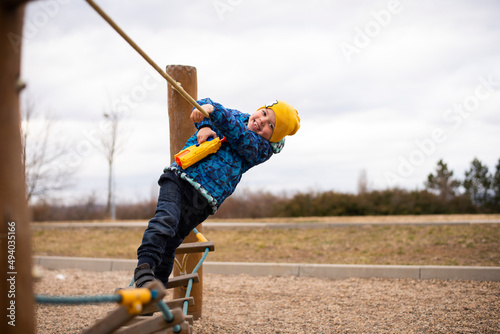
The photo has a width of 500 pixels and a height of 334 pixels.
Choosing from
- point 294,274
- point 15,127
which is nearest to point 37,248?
point 294,274

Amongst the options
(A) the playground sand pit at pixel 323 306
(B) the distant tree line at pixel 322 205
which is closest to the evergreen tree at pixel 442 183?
(B) the distant tree line at pixel 322 205

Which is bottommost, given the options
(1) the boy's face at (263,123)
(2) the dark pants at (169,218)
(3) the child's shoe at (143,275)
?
(3) the child's shoe at (143,275)

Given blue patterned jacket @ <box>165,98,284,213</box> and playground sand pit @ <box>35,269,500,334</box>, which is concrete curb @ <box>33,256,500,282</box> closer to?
playground sand pit @ <box>35,269,500,334</box>

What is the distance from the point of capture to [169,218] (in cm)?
259

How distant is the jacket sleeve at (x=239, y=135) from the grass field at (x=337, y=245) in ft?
13.4

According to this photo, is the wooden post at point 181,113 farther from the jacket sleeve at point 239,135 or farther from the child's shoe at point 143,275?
the child's shoe at point 143,275

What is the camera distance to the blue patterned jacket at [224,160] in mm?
2795

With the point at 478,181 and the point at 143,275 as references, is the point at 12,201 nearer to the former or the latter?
the point at 143,275

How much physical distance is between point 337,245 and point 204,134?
5.64 m

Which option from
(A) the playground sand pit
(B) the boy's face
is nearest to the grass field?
(A) the playground sand pit

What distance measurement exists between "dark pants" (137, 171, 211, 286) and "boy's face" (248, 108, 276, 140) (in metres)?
0.60

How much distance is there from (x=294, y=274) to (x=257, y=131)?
349cm

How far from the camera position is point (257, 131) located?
122 inches

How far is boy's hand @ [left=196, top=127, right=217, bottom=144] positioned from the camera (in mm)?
2996
